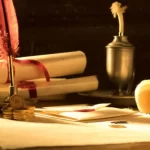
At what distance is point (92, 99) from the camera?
1359 mm

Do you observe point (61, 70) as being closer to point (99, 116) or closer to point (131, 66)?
point (131, 66)

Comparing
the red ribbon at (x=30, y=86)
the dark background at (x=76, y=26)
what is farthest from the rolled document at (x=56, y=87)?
the dark background at (x=76, y=26)

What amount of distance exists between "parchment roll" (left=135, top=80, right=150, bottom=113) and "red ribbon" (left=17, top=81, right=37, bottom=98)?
0.30 metres

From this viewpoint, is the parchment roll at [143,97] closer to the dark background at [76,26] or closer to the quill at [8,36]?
the quill at [8,36]

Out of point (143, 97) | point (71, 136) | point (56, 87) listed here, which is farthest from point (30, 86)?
point (71, 136)

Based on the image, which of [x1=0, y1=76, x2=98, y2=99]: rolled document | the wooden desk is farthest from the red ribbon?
the wooden desk

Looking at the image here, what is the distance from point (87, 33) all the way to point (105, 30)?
0.06m

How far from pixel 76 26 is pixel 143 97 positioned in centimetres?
51

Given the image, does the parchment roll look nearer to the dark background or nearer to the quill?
the quill

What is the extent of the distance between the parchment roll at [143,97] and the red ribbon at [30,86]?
30 centimetres

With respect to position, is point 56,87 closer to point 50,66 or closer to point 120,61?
point 50,66

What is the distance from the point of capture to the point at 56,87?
4.29 ft

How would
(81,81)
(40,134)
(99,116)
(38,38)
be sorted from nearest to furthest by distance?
(40,134) < (99,116) < (81,81) < (38,38)

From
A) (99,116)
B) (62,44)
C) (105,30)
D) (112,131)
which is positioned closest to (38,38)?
(62,44)
